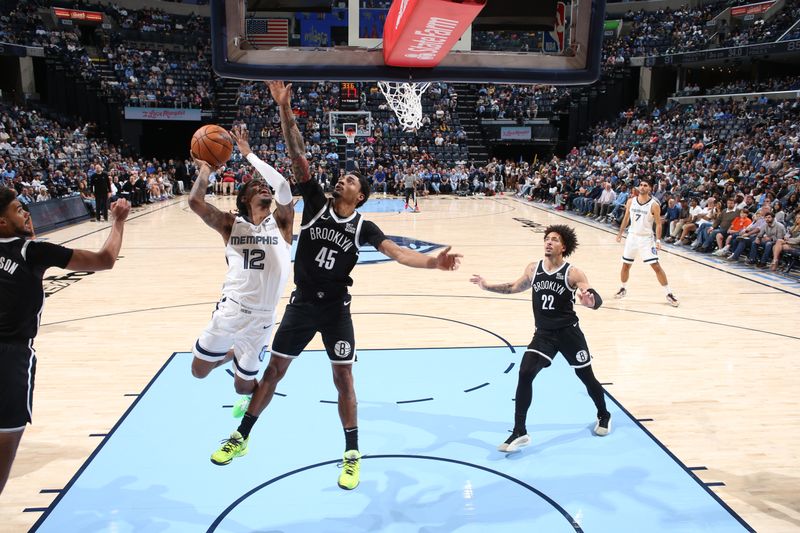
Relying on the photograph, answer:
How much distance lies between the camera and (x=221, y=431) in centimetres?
475

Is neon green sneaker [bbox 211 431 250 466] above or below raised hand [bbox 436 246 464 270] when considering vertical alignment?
below

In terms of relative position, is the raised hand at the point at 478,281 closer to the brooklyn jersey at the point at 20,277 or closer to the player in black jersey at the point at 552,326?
the player in black jersey at the point at 552,326

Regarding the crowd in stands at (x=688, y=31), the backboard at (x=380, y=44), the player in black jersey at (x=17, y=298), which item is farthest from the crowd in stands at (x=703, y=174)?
the player in black jersey at (x=17, y=298)

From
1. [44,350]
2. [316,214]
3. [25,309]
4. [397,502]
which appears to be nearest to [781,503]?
[397,502]

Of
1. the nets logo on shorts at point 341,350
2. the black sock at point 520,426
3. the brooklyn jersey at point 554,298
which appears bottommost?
the black sock at point 520,426

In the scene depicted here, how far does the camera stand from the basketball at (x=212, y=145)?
480 centimetres

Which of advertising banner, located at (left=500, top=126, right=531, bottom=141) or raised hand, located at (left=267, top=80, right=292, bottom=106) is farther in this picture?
advertising banner, located at (left=500, top=126, right=531, bottom=141)

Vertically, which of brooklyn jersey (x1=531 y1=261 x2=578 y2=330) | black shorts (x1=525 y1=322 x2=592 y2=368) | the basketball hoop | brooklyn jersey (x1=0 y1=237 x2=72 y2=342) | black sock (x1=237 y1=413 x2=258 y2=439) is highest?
the basketball hoop

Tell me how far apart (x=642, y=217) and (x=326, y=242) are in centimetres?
594

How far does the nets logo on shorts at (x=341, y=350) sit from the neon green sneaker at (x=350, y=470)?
23.7 inches

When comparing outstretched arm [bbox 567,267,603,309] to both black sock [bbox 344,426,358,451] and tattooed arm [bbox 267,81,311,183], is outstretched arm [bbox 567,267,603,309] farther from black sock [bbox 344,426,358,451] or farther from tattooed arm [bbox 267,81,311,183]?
tattooed arm [bbox 267,81,311,183]

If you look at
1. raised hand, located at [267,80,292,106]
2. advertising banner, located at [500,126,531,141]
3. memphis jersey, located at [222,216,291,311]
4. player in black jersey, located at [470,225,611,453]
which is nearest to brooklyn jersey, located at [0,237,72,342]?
memphis jersey, located at [222,216,291,311]

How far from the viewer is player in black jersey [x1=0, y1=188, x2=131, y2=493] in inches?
124

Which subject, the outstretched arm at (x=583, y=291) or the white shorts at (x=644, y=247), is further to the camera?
the white shorts at (x=644, y=247)
